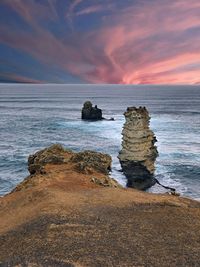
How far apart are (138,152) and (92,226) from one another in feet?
110

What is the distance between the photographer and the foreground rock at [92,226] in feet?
47.5

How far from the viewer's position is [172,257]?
14.6m

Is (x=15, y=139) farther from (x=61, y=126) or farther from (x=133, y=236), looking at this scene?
(x=133, y=236)

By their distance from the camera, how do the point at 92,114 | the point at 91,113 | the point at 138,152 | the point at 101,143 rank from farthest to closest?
the point at 91,113, the point at 92,114, the point at 101,143, the point at 138,152

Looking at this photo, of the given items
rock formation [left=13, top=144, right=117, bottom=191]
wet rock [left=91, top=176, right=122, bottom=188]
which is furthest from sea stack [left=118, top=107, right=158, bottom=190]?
wet rock [left=91, top=176, right=122, bottom=188]

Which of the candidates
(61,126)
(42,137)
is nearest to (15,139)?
(42,137)

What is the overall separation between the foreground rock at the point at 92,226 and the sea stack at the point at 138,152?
25.7 m

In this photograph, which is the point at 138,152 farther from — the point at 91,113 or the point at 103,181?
the point at 91,113

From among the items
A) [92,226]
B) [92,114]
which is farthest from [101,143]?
[92,226]

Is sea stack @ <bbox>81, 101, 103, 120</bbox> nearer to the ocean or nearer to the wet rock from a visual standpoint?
the ocean

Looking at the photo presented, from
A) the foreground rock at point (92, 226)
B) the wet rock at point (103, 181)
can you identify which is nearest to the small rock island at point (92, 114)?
the wet rock at point (103, 181)

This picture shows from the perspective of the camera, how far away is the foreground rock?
14477mm

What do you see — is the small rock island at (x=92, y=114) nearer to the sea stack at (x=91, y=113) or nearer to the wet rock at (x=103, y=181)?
the sea stack at (x=91, y=113)

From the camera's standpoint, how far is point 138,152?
50.0 meters
